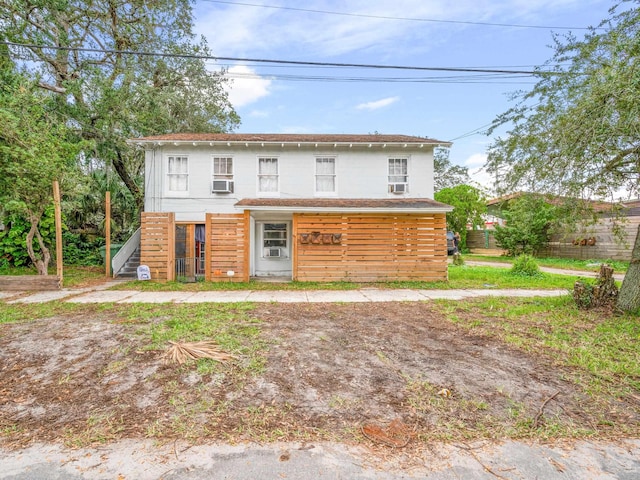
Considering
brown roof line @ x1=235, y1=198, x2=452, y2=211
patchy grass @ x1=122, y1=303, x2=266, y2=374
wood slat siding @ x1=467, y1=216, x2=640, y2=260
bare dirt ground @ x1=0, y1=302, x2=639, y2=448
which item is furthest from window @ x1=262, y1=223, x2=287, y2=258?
wood slat siding @ x1=467, y1=216, x2=640, y2=260

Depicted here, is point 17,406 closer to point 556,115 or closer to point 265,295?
point 265,295

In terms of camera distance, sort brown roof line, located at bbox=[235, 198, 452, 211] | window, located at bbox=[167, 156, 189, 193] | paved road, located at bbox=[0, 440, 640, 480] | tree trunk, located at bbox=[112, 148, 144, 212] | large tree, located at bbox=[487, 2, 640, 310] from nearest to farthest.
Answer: paved road, located at bbox=[0, 440, 640, 480] → large tree, located at bbox=[487, 2, 640, 310] → brown roof line, located at bbox=[235, 198, 452, 211] → window, located at bbox=[167, 156, 189, 193] → tree trunk, located at bbox=[112, 148, 144, 212]

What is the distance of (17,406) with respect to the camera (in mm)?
2854

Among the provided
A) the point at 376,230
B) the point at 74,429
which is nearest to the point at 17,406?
the point at 74,429

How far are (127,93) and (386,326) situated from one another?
13818 mm

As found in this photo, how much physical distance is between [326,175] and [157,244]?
6619 millimetres

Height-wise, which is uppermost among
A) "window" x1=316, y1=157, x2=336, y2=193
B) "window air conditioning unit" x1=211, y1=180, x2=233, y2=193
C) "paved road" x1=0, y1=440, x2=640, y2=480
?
"window" x1=316, y1=157, x2=336, y2=193

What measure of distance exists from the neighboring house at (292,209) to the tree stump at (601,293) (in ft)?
14.0

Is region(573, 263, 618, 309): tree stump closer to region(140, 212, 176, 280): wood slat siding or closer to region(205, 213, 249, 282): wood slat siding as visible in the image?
region(205, 213, 249, 282): wood slat siding

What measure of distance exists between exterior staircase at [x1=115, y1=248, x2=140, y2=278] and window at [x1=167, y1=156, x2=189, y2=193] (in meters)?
3.13

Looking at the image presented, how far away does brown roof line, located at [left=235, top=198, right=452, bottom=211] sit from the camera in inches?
396

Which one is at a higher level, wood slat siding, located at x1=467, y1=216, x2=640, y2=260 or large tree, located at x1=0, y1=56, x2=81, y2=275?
large tree, located at x1=0, y1=56, x2=81, y2=275

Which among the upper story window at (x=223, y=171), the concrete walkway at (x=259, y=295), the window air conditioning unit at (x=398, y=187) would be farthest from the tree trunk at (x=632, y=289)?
the upper story window at (x=223, y=171)

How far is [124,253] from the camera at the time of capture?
1160 centimetres
